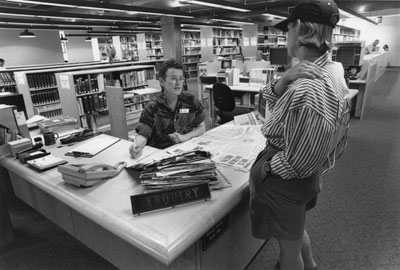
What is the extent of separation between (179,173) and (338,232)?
5.77ft

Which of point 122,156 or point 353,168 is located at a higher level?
point 122,156

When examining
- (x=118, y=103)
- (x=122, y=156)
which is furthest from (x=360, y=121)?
(x=122, y=156)

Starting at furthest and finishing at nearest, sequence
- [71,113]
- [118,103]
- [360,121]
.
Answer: [360,121] → [71,113] → [118,103]

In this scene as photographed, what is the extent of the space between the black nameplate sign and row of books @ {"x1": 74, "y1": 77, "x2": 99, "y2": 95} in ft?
14.6

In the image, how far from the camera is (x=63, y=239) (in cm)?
233

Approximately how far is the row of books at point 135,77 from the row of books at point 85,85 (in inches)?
24.6

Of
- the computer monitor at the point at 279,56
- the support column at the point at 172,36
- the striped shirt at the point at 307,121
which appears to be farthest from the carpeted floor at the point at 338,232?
the support column at the point at 172,36

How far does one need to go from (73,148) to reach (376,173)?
3436 mm

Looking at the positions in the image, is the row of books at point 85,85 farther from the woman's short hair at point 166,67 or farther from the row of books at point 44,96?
the woman's short hair at point 166,67

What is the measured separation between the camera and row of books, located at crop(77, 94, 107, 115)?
5094mm

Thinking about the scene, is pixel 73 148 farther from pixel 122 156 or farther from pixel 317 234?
pixel 317 234

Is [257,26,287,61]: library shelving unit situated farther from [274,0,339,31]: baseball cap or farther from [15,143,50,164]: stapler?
[274,0,339,31]: baseball cap

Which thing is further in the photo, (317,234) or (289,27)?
(317,234)

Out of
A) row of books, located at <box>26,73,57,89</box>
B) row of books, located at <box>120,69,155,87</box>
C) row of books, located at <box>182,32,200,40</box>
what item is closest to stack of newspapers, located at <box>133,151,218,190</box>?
row of books, located at <box>120,69,155,87</box>
